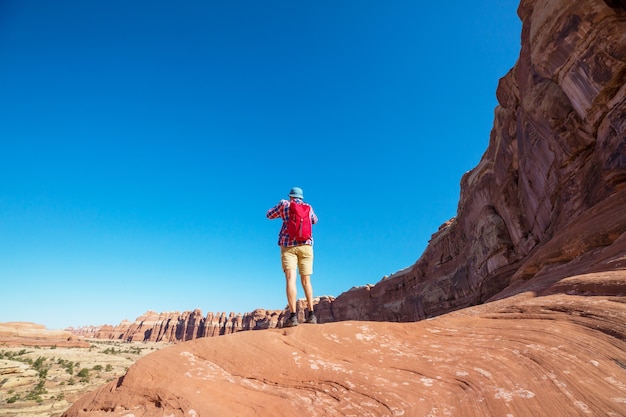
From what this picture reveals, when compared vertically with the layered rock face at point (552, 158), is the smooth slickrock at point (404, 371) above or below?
below

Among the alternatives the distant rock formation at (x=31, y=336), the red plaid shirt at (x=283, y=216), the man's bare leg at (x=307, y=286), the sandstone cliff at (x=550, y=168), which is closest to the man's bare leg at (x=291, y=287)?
the man's bare leg at (x=307, y=286)

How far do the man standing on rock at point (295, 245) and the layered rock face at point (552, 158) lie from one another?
6410mm

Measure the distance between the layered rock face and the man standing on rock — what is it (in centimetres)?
641

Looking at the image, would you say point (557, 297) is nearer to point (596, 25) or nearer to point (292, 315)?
point (292, 315)

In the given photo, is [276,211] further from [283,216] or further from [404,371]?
[404,371]

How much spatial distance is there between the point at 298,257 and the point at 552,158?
19.7m

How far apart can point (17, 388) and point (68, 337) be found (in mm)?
53769

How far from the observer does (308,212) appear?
6.55 meters

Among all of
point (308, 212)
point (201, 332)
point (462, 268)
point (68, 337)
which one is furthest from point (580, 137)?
point (201, 332)

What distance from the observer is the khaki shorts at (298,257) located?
20.4ft

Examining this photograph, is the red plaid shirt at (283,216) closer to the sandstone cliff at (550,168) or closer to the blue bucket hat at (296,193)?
the blue bucket hat at (296,193)

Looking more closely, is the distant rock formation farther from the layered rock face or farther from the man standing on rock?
A: the man standing on rock

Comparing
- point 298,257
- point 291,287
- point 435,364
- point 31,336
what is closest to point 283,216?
point 298,257

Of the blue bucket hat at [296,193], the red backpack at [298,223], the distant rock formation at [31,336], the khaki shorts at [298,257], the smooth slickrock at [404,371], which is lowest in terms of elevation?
the smooth slickrock at [404,371]
